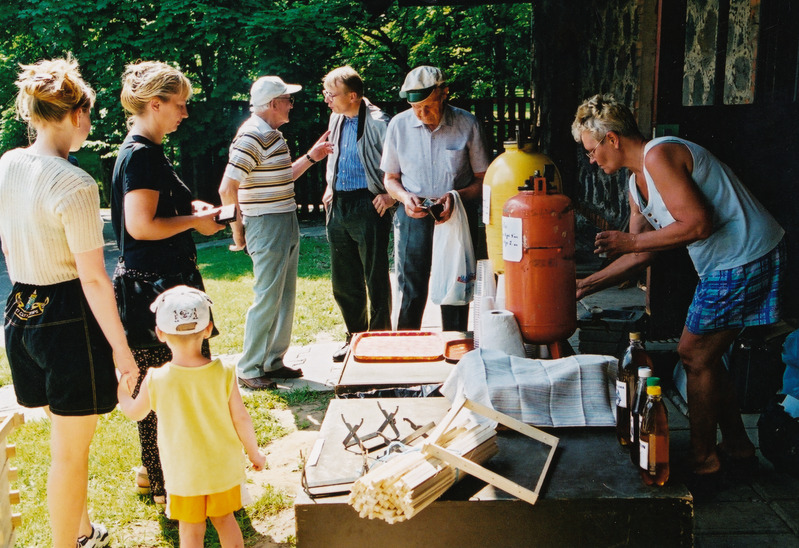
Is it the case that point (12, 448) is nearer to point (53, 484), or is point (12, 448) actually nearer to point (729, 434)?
point (53, 484)

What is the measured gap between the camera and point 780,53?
4613 millimetres

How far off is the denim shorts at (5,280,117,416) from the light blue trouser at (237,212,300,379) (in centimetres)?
209

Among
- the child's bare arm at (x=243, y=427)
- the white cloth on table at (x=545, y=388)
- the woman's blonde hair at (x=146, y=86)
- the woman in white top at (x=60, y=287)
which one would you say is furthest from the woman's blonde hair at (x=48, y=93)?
the white cloth on table at (x=545, y=388)

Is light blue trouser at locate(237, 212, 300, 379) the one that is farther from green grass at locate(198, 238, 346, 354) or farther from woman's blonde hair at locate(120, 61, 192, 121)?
woman's blonde hair at locate(120, 61, 192, 121)

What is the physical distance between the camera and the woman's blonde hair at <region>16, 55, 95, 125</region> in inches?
106

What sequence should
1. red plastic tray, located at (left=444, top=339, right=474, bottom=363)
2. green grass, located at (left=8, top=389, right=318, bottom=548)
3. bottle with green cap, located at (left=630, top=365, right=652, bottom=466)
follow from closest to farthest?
bottle with green cap, located at (left=630, top=365, right=652, bottom=466), green grass, located at (left=8, top=389, right=318, bottom=548), red plastic tray, located at (left=444, top=339, right=474, bottom=363)

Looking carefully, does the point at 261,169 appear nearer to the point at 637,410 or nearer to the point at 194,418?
the point at 194,418

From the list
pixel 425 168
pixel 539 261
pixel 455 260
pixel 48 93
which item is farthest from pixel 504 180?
pixel 48 93

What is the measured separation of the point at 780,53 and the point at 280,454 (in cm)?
372

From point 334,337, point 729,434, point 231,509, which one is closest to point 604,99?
point 729,434

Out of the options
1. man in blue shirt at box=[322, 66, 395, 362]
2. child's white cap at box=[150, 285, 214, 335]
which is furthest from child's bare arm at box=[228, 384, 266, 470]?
man in blue shirt at box=[322, 66, 395, 362]

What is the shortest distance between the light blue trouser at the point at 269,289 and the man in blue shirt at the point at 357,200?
1.35 feet

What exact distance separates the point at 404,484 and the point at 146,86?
2.01 m

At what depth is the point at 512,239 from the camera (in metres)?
3.14
